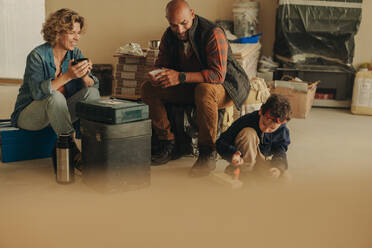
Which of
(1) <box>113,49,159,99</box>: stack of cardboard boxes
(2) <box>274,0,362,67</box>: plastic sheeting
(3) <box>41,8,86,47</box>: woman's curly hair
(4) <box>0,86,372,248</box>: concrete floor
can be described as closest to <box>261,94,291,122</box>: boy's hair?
(4) <box>0,86,372,248</box>: concrete floor

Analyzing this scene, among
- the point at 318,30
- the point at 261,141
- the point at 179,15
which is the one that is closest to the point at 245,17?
the point at 318,30

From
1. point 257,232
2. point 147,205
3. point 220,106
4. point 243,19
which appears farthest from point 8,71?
point 257,232

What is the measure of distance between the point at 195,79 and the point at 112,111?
717 mm

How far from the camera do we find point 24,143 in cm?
296

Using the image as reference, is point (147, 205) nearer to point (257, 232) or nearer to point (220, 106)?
point (257, 232)

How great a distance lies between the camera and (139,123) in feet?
7.99

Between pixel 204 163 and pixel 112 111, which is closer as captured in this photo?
pixel 112 111

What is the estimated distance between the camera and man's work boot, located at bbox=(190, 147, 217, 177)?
2770mm

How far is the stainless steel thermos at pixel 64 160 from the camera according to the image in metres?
2.50

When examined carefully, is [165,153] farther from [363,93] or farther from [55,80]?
[363,93]

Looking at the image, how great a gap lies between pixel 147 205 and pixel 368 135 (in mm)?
2464

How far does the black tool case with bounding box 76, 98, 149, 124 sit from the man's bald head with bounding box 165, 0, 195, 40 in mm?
644

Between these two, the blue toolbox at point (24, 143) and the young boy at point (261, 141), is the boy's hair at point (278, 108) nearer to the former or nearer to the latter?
the young boy at point (261, 141)

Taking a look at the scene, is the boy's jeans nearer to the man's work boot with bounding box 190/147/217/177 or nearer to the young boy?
the man's work boot with bounding box 190/147/217/177
